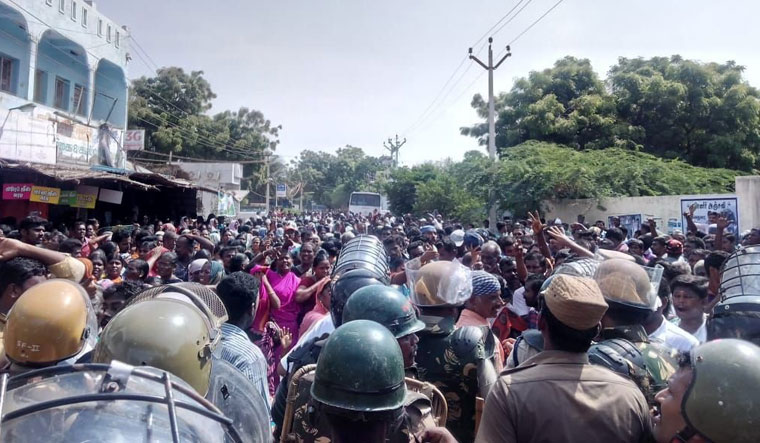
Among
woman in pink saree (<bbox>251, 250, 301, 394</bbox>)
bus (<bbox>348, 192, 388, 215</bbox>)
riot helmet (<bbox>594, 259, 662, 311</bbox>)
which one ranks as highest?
bus (<bbox>348, 192, 388, 215</bbox>)

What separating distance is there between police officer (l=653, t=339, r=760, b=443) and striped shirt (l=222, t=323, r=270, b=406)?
5.98ft

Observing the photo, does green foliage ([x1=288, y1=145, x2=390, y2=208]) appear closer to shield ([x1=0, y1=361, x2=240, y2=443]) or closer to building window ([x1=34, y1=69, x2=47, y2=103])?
building window ([x1=34, y1=69, x2=47, y2=103])

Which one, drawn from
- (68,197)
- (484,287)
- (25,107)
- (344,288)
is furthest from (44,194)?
(484,287)

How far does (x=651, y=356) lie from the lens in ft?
7.00

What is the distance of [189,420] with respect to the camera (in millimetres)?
1220

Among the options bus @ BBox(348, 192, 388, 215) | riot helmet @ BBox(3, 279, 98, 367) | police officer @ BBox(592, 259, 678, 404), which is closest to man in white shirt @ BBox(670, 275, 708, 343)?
police officer @ BBox(592, 259, 678, 404)

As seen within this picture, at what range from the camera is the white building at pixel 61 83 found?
14367 mm

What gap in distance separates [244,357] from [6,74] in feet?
55.3

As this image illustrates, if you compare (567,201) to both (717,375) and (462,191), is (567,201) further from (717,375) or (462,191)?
(717,375)

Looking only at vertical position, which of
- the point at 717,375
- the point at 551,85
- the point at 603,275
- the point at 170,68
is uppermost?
the point at 170,68

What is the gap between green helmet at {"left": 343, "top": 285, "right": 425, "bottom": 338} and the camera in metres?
2.24

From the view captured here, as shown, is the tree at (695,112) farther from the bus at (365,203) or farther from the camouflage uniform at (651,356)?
the camouflage uniform at (651,356)

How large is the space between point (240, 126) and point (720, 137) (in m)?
30.2

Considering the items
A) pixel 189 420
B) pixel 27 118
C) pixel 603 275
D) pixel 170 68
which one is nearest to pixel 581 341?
pixel 603 275
